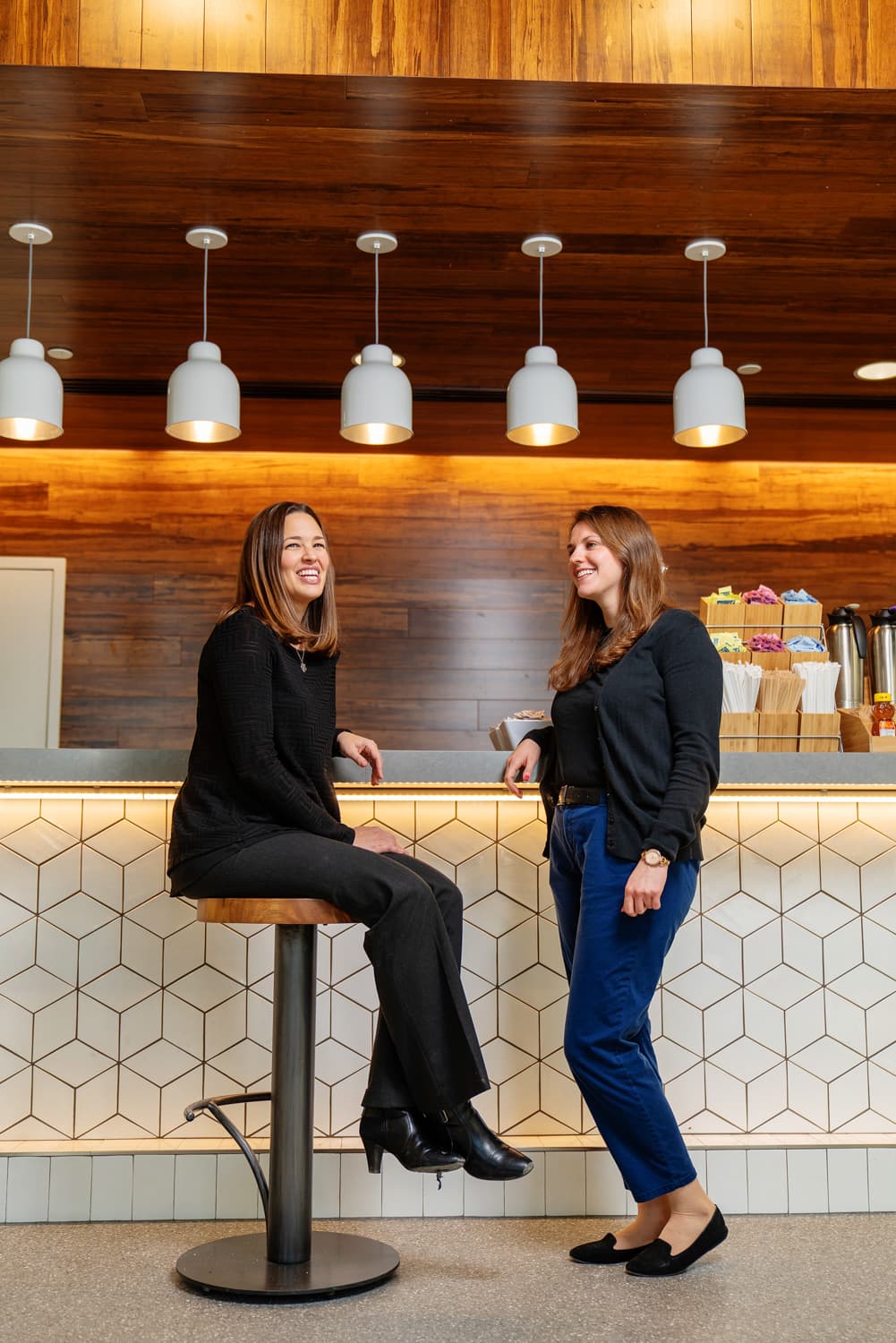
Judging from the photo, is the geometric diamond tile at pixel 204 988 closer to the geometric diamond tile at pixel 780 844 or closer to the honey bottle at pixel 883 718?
the geometric diamond tile at pixel 780 844

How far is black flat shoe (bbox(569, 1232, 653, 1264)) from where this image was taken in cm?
222

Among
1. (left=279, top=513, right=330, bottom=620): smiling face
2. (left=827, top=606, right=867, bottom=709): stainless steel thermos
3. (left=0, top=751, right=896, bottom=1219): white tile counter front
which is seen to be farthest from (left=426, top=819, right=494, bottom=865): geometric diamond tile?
(left=827, top=606, right=867, bottom=709): stainless steel thermos

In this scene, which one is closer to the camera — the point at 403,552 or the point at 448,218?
the point at 448,218

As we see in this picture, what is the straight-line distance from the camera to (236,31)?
249cm

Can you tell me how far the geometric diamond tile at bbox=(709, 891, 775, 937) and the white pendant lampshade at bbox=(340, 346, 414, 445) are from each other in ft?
4.37

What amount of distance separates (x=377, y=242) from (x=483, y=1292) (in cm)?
248

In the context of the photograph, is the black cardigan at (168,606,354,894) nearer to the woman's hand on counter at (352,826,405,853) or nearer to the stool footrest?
the woman's hand on counter at (352,826,405,853)

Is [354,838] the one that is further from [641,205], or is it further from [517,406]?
[641,205]

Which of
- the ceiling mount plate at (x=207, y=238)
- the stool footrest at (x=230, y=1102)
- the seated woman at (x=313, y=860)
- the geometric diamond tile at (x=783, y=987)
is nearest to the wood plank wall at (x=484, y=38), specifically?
the ceiling mount plate at (x=207, y=238)

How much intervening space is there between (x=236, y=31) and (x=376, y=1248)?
241cm

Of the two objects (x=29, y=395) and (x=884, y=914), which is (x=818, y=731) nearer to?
(x=884, y=914)

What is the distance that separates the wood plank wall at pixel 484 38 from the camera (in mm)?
2486

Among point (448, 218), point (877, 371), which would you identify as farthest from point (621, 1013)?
point (877, 371)

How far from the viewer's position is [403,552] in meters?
5.07
